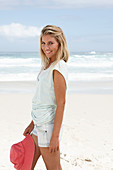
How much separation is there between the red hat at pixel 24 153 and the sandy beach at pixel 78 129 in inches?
51.2

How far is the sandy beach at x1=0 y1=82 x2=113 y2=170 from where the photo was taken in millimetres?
3922

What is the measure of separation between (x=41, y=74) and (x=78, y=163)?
1999mm

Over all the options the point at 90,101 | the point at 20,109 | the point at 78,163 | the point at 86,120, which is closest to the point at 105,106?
the point at 90,101

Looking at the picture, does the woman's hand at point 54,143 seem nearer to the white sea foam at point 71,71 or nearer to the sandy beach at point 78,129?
the sandy beach at point 78,129

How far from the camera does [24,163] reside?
8.13 ft

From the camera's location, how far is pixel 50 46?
2.22 metres

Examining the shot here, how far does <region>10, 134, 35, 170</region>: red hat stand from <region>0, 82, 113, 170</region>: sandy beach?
4.26ft

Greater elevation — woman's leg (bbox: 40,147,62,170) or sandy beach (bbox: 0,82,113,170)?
woman's leg (bbox: 40,147,62,170)

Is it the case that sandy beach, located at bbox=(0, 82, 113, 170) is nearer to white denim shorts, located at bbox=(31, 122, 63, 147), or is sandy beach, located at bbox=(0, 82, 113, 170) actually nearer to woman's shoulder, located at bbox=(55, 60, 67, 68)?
white denim shorts, located at bbox=(31, 122, 63, 147)

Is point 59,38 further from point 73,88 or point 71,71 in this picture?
point 71,71

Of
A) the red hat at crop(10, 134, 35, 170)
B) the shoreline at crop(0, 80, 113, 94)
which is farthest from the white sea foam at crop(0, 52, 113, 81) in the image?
the red hat at crop(10, 134, 35, 170)

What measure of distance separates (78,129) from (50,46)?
11.3ft

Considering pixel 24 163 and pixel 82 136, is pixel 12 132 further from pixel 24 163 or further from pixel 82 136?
pixel 24 163

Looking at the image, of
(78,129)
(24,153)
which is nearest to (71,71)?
(78,129)
